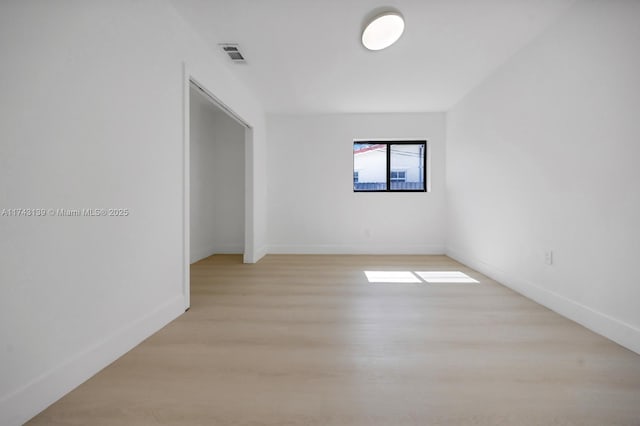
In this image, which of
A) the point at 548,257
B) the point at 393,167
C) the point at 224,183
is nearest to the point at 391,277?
the point at 548,257

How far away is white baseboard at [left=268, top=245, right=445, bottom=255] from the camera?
5.05m

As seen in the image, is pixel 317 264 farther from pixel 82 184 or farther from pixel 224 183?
pixel 82 184

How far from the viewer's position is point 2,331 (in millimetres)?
1071

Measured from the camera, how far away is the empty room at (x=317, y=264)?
1202mm

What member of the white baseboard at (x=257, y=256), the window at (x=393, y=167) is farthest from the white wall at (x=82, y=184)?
the window at (x=393, y=167)

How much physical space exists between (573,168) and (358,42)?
83.7 inches

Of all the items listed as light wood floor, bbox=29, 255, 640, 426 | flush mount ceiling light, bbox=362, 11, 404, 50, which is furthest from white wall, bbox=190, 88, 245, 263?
flush mount ceiling light, bbox=362, 11, 404, 50

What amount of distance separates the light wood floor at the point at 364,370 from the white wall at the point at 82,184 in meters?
0.20

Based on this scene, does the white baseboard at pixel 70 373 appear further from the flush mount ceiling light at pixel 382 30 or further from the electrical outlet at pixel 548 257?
the electrical outlet at pixel 548 257

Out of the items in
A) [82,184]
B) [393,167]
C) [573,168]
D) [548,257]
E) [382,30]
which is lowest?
[548,257]

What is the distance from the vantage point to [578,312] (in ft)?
7.03

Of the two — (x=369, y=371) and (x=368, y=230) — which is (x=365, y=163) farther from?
(x=369, y=371)

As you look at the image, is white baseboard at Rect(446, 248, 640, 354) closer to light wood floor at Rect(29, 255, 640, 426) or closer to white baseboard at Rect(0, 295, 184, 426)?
light wood floor at Rect(29, 255, 640, 426)

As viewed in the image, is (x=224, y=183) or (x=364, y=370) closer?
(x=364, y=370)
